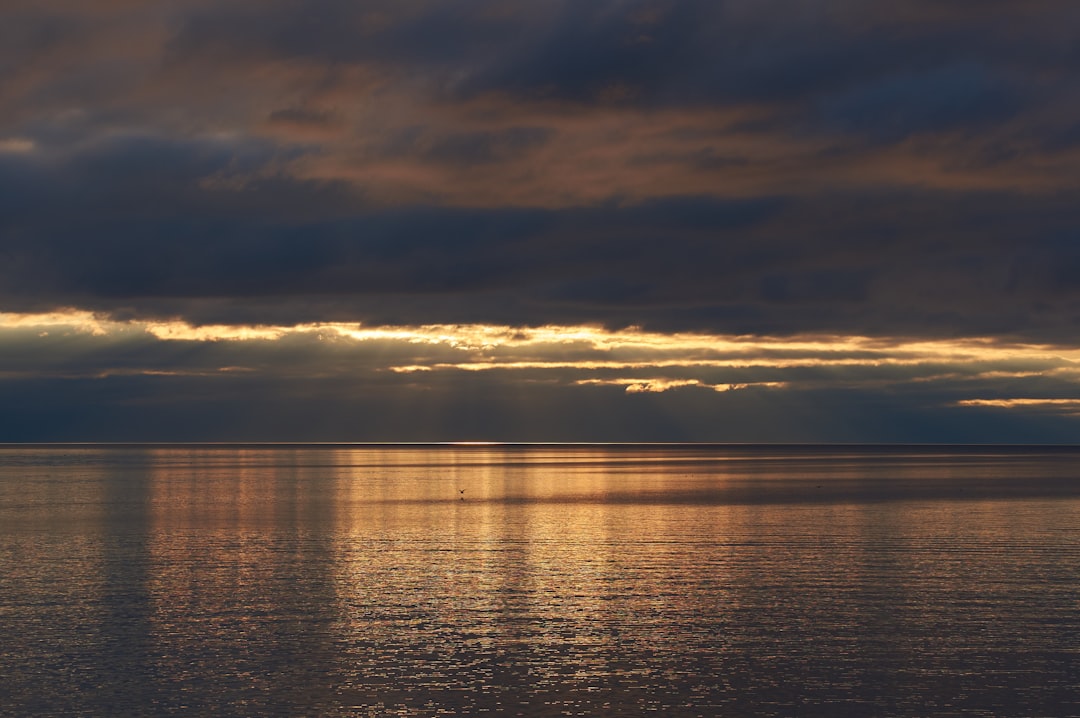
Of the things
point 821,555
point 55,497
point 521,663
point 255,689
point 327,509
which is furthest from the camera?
point 55,497

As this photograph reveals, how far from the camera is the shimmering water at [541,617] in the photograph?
42312 mm

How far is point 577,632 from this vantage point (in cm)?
5306

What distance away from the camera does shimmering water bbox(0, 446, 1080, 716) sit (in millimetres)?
42312

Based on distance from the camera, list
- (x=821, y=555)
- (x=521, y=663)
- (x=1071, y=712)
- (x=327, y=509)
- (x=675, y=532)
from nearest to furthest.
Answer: (x=1071, y=712), (x=521, y=663), (x=821, y=555), (x=675, y=532), (x=327, y=509)

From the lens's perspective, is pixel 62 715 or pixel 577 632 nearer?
pixel 62 715

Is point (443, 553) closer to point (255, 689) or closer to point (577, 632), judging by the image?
point (577, 632)

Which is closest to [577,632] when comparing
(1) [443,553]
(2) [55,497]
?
(1) [443,553]

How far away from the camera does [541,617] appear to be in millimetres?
56781

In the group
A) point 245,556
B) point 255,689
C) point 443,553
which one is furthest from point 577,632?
point 245,556

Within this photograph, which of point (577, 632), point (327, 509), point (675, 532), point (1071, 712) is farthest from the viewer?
point (327, 509)

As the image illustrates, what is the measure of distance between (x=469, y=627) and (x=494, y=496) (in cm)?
10501

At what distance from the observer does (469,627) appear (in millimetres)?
54469

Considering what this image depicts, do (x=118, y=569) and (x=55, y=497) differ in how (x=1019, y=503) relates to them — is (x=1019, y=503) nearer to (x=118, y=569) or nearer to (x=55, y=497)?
(x=118, y=569)

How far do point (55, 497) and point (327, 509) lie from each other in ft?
148
